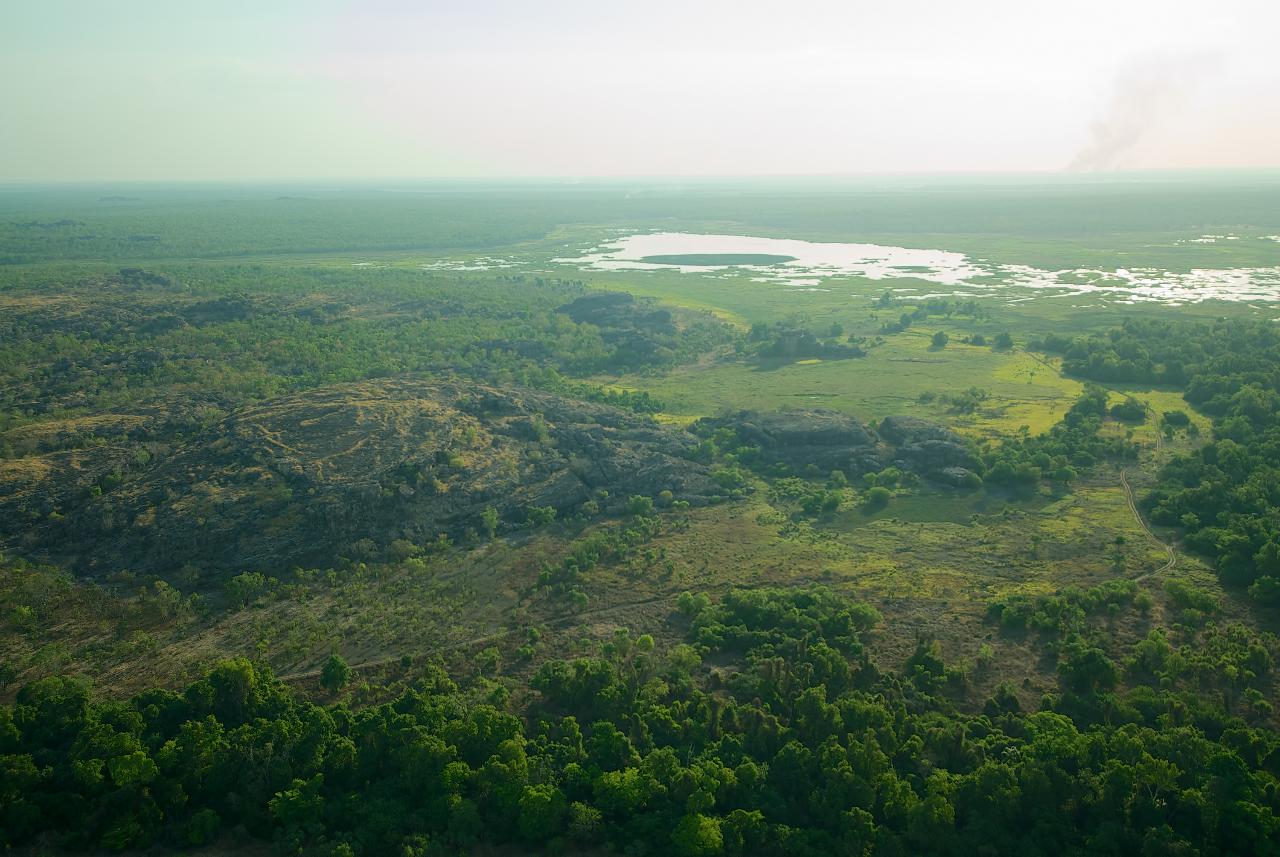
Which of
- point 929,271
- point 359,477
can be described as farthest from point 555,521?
point 929,271

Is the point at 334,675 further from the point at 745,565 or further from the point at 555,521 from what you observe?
the point at 745,565

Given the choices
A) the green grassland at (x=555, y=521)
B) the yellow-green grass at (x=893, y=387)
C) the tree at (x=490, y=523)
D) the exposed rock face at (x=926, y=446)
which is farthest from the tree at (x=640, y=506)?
the exposed rock face at (x=926, y=446)

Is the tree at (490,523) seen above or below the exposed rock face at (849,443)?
below


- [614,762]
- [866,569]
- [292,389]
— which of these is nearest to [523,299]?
[292,389]

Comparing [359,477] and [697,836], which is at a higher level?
[359,477]

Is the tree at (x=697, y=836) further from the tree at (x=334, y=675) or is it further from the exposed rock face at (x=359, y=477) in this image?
the exposed rock face at (x=359, y=477)

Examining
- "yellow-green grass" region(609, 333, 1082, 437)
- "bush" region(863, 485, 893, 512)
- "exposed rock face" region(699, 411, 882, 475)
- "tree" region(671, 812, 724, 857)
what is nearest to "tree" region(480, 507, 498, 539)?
"exposed rock face" region(699, 411, 882, 475)
